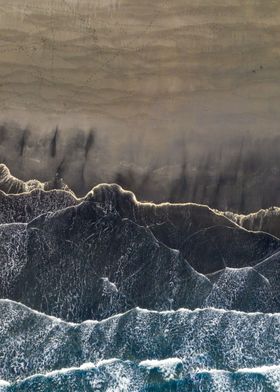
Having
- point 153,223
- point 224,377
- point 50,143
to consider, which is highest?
point 50,143

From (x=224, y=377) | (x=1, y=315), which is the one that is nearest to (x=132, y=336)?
(x=224, y=377)

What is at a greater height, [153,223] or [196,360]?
[153,223]

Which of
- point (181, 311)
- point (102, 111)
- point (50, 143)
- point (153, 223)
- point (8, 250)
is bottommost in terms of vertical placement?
point (181, 311)

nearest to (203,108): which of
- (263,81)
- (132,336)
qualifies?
(263,81)

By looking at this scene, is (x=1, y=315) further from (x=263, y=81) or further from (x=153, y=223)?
(x=263, y=81)

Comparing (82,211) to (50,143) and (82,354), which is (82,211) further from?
(82,354)

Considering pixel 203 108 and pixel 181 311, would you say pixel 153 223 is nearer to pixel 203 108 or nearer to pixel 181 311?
pixel 181 311

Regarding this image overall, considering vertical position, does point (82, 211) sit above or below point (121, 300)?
above
